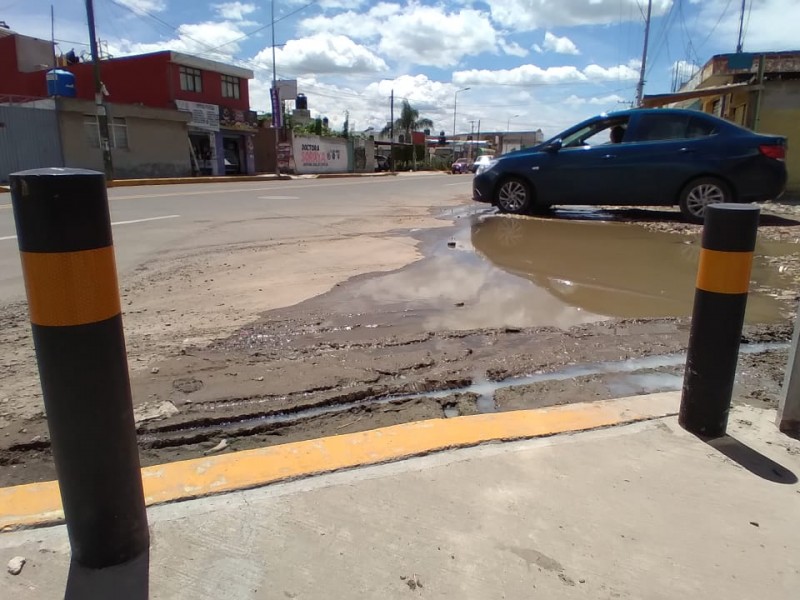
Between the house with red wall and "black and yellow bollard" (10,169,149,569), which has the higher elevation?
the house with red wall

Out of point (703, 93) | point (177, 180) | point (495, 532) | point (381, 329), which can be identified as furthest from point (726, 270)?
point (177, 180)

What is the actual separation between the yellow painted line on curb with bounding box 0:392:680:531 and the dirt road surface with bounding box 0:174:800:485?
0.27 m

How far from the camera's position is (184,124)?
30500mm

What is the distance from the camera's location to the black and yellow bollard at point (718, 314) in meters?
2.35

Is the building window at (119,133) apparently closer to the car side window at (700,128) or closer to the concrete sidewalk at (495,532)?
the car side window at (700,128)

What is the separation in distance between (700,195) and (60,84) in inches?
994

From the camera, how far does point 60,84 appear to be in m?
24.6

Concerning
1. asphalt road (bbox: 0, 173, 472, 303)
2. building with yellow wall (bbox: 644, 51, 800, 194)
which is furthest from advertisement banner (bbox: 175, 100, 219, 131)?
building with yellow wall (bbox: 644, 51, 800, 194)

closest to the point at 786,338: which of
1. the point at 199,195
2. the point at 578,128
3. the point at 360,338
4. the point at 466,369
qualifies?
the point at 466,369

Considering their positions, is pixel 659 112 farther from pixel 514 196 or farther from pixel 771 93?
pixel 771 93

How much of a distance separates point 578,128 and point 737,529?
27.0 feet

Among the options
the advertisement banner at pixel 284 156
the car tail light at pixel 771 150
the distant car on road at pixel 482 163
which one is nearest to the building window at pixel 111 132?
the advertisement banner at pixel 284 156

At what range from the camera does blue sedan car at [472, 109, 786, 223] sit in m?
8.38

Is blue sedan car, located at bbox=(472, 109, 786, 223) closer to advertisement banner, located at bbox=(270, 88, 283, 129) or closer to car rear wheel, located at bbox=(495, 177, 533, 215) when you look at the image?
car rear wheel, located at bbox=(495, 177, 533, 215)
